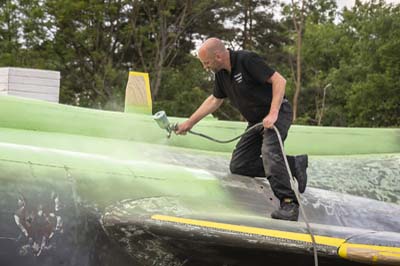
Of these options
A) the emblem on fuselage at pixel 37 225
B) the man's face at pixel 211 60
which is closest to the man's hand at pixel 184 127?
the man's face at pixel 211 60

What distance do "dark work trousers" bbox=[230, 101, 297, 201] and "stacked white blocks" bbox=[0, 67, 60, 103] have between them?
277 cm

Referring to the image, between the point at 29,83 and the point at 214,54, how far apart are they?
9.98ft

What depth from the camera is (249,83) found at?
4551 mm

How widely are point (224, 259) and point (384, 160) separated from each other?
2761 millimetres

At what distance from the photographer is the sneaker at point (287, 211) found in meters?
4.24

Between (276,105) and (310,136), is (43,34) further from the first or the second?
(276,105)

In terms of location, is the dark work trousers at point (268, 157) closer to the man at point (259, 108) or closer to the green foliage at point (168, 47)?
the man at point (259, 108)

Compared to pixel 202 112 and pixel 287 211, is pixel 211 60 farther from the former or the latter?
pixel 287 211

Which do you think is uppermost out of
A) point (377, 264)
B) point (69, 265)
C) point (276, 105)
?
point (276, 105)

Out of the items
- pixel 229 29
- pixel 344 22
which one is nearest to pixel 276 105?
pixel 229 29

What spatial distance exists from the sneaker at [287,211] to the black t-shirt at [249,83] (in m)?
0.71

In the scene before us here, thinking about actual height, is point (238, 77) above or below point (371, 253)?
above

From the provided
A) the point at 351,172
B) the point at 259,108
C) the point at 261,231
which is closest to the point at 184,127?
the point at 259,108

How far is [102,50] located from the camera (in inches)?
874
